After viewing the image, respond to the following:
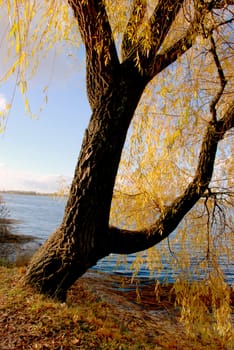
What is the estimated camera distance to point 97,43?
2.83 m

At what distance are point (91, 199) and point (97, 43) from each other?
4.73 ft

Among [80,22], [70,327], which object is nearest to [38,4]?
[80,22]

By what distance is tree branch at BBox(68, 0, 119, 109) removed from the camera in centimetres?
285

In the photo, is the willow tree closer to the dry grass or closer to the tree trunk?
the tree trunk

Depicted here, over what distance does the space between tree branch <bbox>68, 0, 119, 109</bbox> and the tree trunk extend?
4.8 inches

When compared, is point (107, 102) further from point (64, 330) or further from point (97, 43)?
point (64, 330)

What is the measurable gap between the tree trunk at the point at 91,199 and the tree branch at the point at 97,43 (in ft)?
0.40

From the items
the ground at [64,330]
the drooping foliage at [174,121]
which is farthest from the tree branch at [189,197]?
the ground at [64,330]

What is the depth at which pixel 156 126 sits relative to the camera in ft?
13.9

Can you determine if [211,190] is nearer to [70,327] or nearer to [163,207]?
[163,207]

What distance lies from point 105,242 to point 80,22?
2161 millimetres

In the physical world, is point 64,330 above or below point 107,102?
below

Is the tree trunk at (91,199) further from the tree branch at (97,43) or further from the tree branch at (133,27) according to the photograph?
the tree branch at (133,27)

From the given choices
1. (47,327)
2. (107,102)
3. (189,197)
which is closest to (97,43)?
(107,102)
